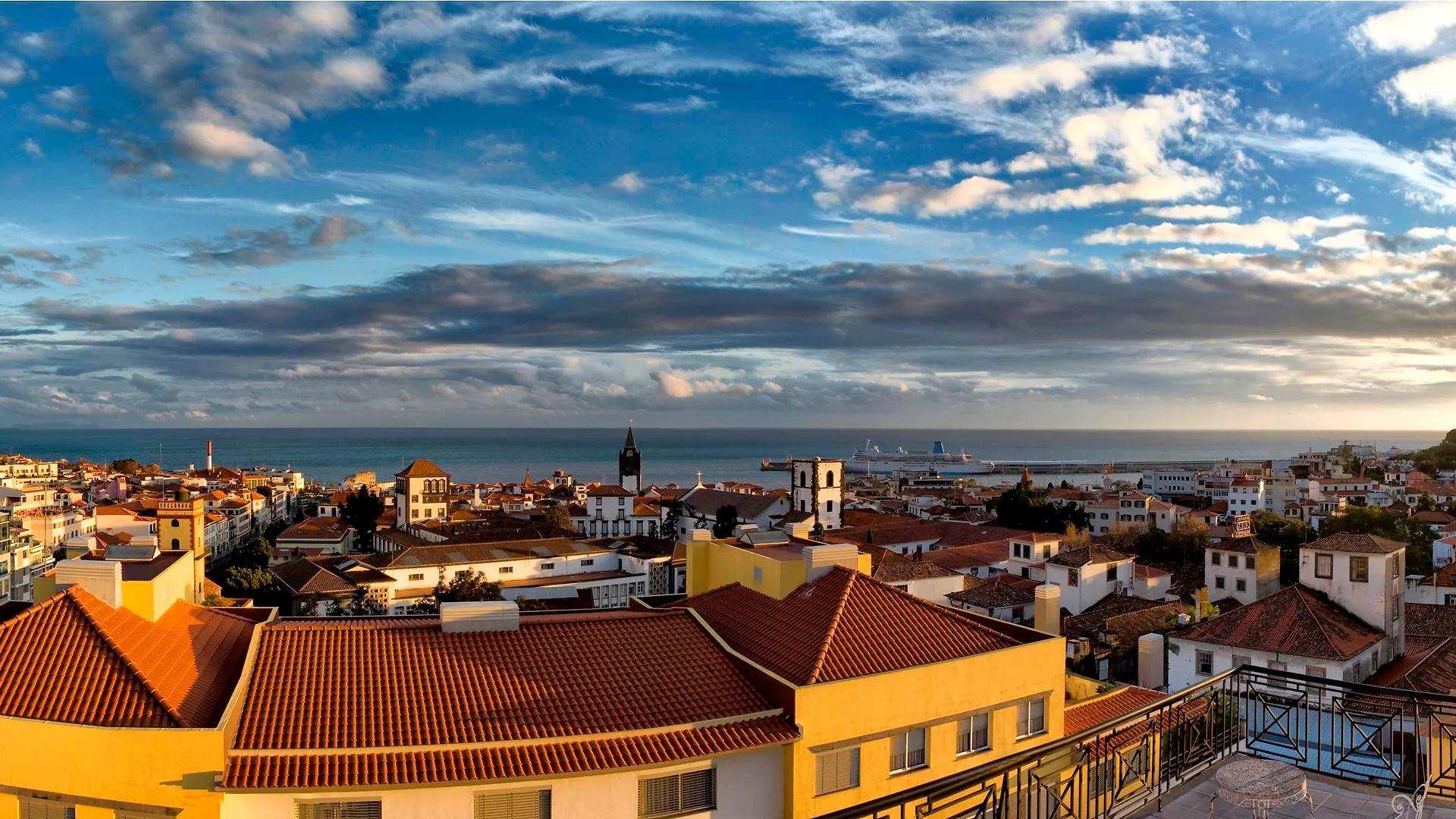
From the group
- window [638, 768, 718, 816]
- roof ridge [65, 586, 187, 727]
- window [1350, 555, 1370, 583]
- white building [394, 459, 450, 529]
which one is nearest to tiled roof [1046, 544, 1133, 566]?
window [1350, 555, 1370, 583]

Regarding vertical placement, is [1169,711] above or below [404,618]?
above

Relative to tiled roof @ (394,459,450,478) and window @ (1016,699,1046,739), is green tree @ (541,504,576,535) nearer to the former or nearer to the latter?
tiled roof @ (394,459,450,478)

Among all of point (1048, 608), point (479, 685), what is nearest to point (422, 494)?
point (1048, 608)

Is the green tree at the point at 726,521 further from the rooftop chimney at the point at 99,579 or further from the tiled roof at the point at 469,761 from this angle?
the tiled roof at the point at 469,761

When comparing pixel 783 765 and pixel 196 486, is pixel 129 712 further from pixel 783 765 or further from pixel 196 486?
pixel 196 486

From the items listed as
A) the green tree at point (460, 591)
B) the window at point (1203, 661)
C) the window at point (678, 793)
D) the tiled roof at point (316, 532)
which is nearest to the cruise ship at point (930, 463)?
the tiled roof at point (316, 532)

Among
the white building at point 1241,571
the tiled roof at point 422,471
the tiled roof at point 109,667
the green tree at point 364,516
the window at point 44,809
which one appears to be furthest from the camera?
the tiled roof at point 422,471

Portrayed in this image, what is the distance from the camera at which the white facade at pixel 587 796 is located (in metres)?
8.80

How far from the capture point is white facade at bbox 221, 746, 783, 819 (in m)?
8.80

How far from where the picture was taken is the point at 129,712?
9.04m

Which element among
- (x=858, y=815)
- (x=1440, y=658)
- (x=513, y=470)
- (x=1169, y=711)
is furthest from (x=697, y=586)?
(x=513, y=470)

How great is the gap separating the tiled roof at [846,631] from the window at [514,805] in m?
3.14

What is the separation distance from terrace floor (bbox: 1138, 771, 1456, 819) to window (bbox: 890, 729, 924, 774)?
16.8ft

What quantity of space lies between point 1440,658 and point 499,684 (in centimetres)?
2072
